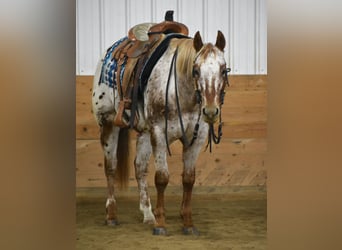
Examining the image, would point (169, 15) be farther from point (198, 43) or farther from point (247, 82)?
point (247, 82)

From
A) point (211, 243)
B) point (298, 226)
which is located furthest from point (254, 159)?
point (298, 226)

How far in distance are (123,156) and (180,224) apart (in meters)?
0.38

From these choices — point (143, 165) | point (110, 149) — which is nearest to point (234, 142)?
point (143, 165)

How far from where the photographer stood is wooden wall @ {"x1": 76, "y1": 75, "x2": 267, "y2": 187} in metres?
1.98

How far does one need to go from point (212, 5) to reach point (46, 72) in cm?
150

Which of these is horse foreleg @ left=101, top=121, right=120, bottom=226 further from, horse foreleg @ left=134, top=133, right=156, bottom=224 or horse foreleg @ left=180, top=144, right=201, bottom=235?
horse foreleg @ left=180, top=144, right=201, bottom=235

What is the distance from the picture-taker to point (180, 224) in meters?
1.66

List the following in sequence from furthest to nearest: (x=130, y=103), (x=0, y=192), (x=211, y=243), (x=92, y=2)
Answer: (x=92, y=2) < (x=130, y=103) < (x=211, y=243) < (x=0, y=192)

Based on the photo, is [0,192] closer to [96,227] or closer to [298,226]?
[298,226]

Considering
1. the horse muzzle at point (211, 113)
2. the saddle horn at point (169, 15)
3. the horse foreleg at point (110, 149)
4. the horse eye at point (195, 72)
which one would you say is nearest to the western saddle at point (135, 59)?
the saddle horn at point (169, 15)

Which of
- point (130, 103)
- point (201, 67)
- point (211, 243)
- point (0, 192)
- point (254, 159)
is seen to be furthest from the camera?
point (254, 159)

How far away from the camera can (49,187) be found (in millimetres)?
379

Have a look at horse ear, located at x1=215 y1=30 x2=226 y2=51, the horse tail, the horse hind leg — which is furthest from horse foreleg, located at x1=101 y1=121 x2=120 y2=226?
horse ear, located at x1=215 y1=30 x2=226 y2=51

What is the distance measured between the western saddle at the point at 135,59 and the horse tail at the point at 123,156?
7.0 inches
